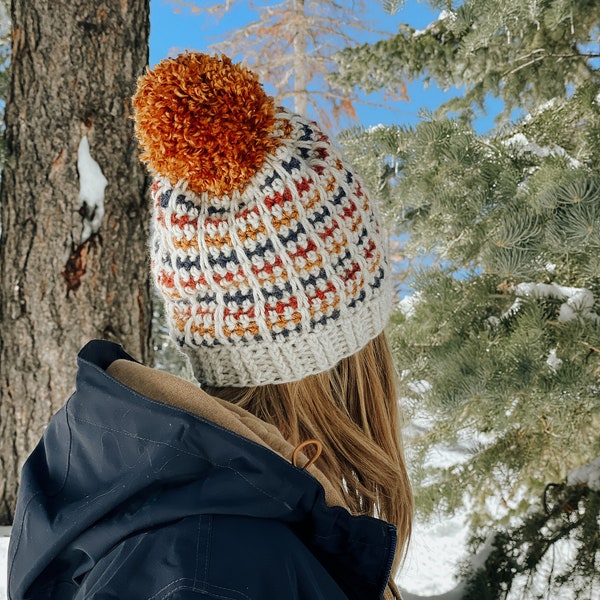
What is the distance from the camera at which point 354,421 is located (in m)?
1.44

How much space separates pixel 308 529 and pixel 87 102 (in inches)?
Answer: 78.1

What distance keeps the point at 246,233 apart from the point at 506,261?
103cm

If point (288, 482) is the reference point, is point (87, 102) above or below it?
above

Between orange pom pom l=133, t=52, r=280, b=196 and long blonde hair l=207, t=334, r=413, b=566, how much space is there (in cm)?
42

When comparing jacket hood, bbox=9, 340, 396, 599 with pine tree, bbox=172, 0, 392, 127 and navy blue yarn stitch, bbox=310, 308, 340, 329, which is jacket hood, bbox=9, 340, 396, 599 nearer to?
navy blue yarn stitch, bbox=310, 308, 340, 329

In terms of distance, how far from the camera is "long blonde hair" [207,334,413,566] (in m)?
1.34

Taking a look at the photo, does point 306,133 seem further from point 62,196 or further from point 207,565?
point 62,196

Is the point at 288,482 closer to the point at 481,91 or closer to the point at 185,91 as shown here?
the point at 185,91

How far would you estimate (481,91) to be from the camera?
113 inches

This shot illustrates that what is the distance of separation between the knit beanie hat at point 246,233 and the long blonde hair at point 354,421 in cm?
6

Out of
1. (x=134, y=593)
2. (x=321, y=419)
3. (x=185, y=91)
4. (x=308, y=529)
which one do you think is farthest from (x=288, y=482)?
(x=185, y=91)

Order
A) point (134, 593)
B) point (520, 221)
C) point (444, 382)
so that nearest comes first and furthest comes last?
point (134, 593), point (520, 221), point (444, 382)

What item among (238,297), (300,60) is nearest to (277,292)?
(238,297)

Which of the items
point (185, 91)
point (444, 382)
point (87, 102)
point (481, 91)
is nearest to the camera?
point (185, 91)
